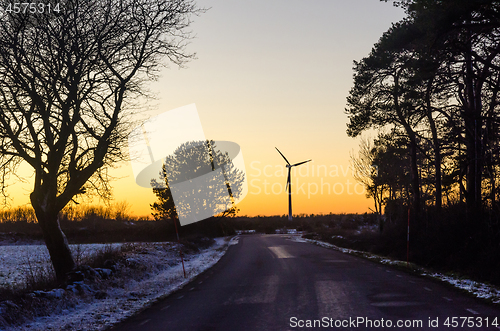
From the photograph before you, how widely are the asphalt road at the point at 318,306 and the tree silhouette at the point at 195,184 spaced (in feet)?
117

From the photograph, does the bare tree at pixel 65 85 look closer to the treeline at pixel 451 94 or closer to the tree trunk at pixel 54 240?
the tree trunk at pixel 54 240

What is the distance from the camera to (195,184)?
4866 cm

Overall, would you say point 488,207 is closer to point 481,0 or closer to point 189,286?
point 481,0

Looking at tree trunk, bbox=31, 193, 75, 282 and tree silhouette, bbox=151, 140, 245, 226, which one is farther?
tree silhouette, bbox=151, 140, 245, 226

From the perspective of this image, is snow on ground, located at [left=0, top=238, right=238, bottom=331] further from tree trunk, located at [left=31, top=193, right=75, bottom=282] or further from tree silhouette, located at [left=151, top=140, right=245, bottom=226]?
tree silhouette, located at [left=151, top=140, right=245, bottom=226]

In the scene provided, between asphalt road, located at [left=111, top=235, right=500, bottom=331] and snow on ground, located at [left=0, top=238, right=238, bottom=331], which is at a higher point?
asphalt road, located at [left=111, top=235, right=500, bottom=331]

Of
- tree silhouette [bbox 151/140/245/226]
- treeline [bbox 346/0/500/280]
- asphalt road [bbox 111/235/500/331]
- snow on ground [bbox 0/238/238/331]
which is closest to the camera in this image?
asphalt road [bbox 111/235/500/331]

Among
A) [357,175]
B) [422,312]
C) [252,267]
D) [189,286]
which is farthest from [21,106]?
[357,175]

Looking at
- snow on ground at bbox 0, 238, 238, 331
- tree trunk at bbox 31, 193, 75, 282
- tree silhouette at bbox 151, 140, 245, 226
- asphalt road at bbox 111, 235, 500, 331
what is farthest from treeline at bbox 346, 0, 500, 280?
tree silhouette at bbox 151, 140, 245, 226

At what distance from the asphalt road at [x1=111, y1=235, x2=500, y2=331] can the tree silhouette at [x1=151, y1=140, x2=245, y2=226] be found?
117 feet

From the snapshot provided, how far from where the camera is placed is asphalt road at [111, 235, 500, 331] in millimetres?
6895

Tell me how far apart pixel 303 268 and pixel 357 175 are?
1331 inches

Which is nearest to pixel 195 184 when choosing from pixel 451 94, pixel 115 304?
pixel 451 94

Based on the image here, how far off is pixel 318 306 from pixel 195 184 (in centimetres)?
4121
